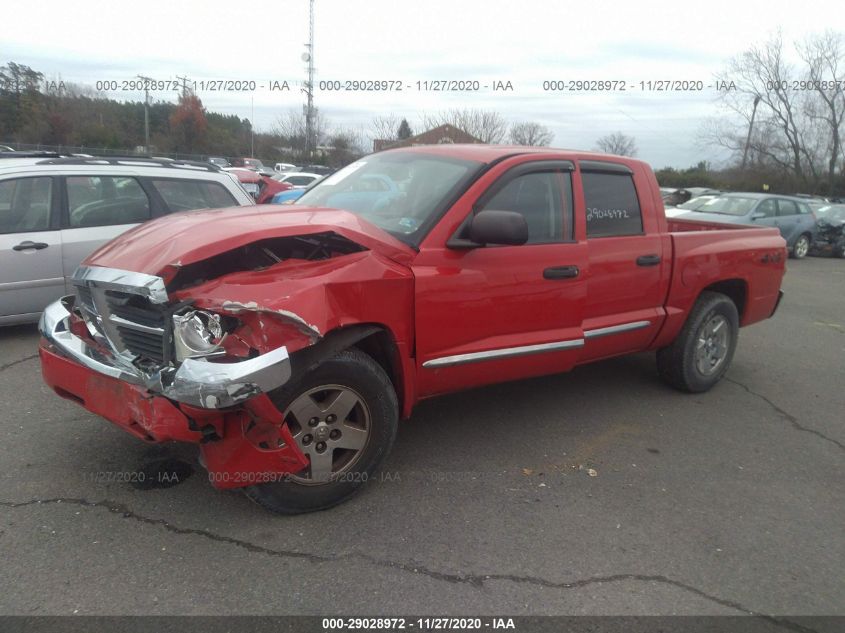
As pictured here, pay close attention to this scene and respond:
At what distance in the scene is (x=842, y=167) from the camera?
39750 millimetres

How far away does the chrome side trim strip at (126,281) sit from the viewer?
2.78 metres

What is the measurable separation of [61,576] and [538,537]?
2.11 metres

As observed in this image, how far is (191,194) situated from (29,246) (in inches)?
61.2

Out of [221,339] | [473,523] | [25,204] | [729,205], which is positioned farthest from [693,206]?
[221,339]

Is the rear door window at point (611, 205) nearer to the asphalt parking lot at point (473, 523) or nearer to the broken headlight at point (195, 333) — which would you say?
the asphalt parking lot at point (473, 523)

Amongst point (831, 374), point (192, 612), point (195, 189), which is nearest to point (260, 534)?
point (192, 612)

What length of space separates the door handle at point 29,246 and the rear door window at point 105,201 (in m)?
0.31

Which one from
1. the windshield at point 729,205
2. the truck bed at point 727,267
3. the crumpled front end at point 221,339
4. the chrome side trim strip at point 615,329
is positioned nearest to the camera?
the crumpled front end at point 221,339

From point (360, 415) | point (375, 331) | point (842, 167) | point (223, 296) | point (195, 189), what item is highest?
point (842, 167)

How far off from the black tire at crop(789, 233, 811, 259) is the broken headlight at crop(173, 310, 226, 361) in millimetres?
18609

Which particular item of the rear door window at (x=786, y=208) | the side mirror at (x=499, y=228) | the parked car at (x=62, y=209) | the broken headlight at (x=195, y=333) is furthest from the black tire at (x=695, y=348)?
the rear door window at (x=786, y=208)

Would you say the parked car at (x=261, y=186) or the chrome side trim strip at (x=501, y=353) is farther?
the parked car at (x=261, y=186)

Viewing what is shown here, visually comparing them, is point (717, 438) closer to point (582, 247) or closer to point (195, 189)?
point (582, 247)

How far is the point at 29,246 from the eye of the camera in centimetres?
560
